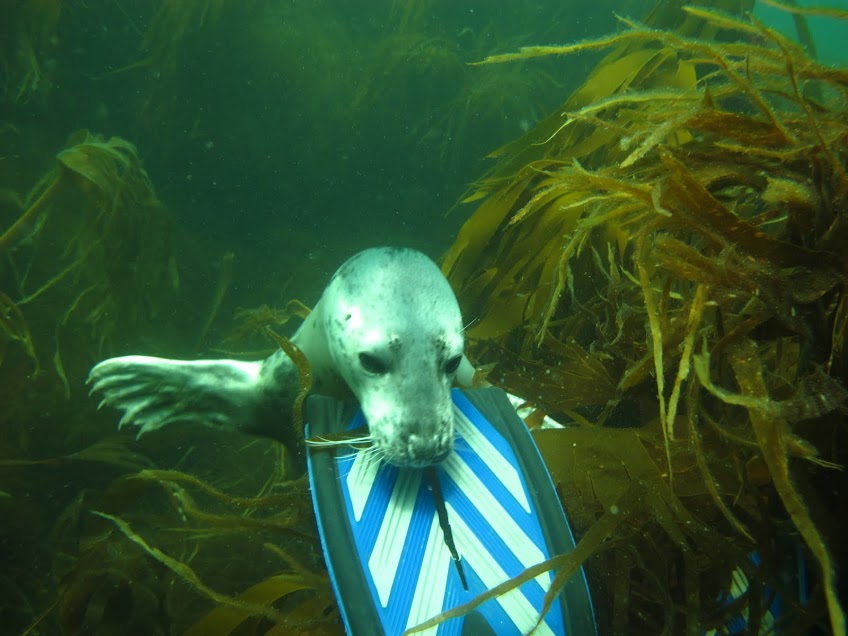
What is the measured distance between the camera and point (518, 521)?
139 centimetres

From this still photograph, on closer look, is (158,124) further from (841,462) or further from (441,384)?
(841,462)

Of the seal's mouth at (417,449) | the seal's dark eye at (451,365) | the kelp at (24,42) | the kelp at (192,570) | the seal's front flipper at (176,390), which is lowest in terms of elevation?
the kelp at (192,570)

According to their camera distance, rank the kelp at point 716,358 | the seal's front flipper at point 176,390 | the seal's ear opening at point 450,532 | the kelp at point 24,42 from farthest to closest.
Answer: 1. the kelp at point 24,42
2. the seal's front flipper at point 176,390
3. the seal's ear opening at point 450,532
4. the kelp at point 716,358

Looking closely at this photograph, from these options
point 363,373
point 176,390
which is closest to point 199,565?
point 176,390

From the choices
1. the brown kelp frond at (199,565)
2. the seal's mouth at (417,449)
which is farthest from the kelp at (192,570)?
the seal's mouth at (417,449)

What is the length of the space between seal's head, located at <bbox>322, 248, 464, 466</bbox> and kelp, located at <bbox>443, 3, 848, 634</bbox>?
42 cm

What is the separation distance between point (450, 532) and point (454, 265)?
1.61 metres

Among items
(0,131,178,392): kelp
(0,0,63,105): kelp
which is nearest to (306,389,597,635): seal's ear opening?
(0,131,178,392): kelp

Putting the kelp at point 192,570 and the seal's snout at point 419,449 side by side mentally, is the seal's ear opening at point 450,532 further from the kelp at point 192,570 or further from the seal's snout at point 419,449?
the kelp at point 192,570

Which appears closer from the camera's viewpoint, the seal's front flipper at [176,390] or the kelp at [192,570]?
the kelp at [192,570]

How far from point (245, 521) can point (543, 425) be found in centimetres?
111

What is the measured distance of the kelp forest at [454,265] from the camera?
1.06 m

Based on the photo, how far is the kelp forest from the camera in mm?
1062

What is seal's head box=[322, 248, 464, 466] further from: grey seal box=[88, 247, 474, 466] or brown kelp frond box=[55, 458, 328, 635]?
brown kelp frond box=[55, 458, 328, 635]
